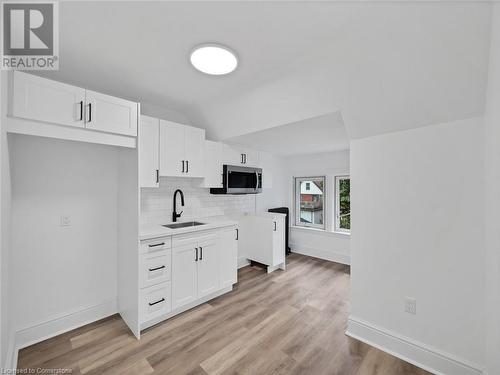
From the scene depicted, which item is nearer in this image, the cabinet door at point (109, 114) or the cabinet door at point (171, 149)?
the cabinet door at point (109, 114)

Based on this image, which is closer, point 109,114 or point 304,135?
point 109,114

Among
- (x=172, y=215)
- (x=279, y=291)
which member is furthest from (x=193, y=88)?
(x=279, y=291)

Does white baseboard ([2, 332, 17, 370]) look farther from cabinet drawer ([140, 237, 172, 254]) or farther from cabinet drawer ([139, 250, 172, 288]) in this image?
cabinet drawer ([140, 237, 172, 254])

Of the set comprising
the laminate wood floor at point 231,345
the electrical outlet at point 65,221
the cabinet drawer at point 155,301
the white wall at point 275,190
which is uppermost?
the white wall at point 275,190

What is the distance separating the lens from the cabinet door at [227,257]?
115 inches

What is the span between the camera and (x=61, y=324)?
2188 millimetres

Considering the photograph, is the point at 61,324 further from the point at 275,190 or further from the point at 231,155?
the point at 275,190

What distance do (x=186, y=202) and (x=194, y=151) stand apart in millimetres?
785

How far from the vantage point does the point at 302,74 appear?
201 centimetres

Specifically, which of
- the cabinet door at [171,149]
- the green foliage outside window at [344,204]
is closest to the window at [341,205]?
the green foliage outside window at [344,204]

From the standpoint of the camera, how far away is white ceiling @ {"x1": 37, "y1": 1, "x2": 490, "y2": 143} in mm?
1374

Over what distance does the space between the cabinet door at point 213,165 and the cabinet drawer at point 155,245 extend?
1.01 metres

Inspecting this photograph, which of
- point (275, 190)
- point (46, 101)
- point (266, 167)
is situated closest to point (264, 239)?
point (275, 190)

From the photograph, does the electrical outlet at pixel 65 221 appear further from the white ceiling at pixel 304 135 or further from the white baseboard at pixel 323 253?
the white baseboard at pixel 323 253
